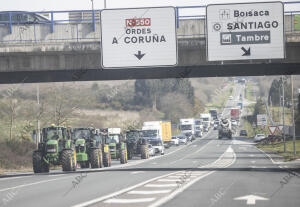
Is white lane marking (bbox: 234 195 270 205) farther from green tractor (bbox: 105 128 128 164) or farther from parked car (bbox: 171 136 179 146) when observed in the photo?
parked car (bbox: 171 136 179 146)

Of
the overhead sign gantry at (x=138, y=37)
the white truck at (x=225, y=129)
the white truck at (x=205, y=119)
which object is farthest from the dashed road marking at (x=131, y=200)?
the white truck at (x=205, y=119)

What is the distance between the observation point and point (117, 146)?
4028 cm

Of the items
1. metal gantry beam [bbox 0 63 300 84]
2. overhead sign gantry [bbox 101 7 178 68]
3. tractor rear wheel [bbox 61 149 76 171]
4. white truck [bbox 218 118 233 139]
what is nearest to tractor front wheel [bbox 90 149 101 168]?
tractor rear wheel [bbox 61 149 76 171]

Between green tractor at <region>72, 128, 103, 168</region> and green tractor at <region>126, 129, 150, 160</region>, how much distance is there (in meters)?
12.6

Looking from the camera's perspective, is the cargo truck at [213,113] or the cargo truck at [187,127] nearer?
the cargo truck at [187,127]

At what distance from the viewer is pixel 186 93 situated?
503 feet

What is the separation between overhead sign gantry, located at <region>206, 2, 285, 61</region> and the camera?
23.6 meters

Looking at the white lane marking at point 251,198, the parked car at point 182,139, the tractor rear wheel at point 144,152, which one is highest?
the white lane marking at point 251,198

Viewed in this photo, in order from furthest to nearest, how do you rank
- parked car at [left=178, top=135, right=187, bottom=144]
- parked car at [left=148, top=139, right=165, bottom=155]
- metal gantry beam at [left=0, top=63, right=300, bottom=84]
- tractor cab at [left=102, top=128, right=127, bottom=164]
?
parked car at [left=178, top=135, right=187, bottom=144]
parked car at [left=148, top=139, right=165, bottom=155]
tractor cab at [left=102, top=128, right=127, bottom=164]
metal gantry beam at [left=0, top=63, right=300, bottom=84]

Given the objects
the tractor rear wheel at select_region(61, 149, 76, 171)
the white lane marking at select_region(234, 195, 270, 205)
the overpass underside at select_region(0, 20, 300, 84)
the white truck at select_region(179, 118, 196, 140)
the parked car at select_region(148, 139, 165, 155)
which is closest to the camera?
the white lane marking at select_region(234, 195, 270, 205)

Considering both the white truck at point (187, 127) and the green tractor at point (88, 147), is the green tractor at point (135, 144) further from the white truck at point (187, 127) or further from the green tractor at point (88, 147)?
the white truck at point (187, 127)

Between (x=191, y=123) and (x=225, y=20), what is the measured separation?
76796 millimetres

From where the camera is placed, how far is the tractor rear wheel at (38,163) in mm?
27266

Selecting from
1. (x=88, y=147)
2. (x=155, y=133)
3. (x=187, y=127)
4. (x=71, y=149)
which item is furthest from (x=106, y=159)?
(x=187, y=127)
